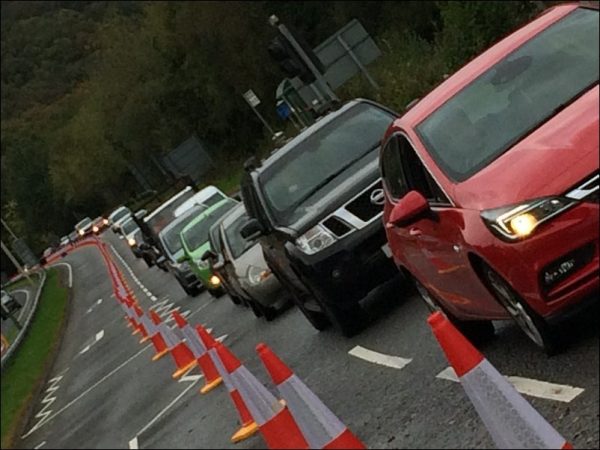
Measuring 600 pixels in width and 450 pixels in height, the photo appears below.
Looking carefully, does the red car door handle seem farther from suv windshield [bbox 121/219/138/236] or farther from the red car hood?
suv windshield [bbox 121/219/138/236]

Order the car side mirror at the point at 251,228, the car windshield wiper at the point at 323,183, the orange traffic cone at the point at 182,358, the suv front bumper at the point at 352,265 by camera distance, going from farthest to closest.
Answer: the orange traffic cone at the point at 182,358 → the car side mirror at the point at 251,228 → the car windshield wiper at the point at 323,183 → the suv front bumper at the point at 352,265

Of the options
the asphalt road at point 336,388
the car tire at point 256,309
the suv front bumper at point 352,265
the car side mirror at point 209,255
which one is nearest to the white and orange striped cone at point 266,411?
the asphalt road at point 336,388

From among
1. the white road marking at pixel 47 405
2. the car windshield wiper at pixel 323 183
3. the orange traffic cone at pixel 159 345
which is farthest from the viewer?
the white road marking at pixel 47 405

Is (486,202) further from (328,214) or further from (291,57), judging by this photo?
(291,57)

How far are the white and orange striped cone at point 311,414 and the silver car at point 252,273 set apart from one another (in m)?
10.8

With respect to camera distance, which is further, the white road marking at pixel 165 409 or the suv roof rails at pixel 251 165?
the suv roof rails at pixel 251 165

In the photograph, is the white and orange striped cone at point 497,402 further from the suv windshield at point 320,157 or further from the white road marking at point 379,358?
the suv windshield at point 320,157

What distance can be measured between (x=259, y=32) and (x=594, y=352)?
5237cm

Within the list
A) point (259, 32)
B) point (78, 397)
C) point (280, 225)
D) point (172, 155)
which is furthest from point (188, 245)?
point (172, 155)

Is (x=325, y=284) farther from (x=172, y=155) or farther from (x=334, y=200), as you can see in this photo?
(x=172, y=155)

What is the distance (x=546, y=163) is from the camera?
22.8 feet

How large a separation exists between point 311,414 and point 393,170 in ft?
12.0

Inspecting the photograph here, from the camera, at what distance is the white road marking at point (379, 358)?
33.8 feet

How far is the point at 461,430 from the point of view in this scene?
753 cm
